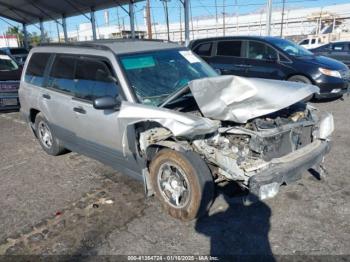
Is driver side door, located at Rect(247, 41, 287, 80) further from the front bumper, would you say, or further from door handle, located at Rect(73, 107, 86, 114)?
door handle, located at Rect(73, 107, 86, 114)

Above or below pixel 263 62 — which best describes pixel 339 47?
below

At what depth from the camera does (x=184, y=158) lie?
11.0 feet

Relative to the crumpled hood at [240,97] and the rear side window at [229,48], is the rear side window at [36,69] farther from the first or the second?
the rear side window at [229,48]

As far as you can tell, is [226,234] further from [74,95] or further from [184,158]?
[74,95]

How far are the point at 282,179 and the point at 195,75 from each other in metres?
1.91

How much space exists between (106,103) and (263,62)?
6634 millimetres

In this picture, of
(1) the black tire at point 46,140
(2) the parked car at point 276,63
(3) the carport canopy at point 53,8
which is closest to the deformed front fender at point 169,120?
(1) the black tire at point 46,140

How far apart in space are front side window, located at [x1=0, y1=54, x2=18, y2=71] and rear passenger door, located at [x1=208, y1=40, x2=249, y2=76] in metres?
6.14

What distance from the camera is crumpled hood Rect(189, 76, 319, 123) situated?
11.3ft

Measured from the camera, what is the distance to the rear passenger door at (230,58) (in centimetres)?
970

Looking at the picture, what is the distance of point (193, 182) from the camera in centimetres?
333

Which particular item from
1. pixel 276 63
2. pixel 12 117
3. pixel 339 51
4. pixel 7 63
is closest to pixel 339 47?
pixel 339 51

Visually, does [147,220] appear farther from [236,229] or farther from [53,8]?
[53,8]

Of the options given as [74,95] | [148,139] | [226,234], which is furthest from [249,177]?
[74,95]
